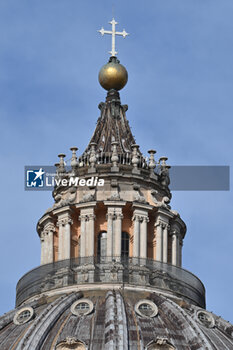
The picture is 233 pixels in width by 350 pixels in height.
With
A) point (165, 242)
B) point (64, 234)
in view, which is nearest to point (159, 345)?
point (165, 242)

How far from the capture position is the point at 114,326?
9231cm

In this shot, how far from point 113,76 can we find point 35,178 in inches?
379

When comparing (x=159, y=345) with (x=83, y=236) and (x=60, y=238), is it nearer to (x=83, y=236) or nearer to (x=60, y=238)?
(x=83, y=236)

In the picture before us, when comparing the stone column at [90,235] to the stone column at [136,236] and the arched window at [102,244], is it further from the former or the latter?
the stone column at [136,236]

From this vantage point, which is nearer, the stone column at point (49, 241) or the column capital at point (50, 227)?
the stone column at point (49, 241)

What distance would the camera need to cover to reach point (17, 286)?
4026 inches

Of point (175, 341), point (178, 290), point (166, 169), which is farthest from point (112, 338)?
point (166, 169)

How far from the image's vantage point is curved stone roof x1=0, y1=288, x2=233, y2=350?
91.6 m

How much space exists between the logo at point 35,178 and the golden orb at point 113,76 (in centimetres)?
808

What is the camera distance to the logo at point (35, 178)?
336 feet

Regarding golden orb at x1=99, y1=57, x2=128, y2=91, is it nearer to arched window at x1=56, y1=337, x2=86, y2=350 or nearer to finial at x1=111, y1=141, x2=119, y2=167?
finial at x1=111, y1=141, x2=119, y2=167

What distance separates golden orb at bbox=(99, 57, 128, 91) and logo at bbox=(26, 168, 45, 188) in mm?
8079

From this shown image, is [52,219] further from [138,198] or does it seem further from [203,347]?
[203,347]

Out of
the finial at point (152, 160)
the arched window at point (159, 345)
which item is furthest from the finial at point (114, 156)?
the arched window at point (159, 345)
